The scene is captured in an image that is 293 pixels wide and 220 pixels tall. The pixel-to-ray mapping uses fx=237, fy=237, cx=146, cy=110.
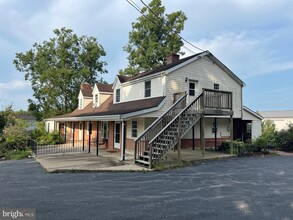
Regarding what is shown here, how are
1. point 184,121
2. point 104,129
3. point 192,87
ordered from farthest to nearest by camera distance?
point 104,129 < point 192,87 < point 184,121

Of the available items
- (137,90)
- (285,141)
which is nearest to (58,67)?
(137,90)

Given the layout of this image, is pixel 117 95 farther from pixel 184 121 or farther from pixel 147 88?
pixel 184 121

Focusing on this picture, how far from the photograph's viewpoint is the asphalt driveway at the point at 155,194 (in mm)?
5230

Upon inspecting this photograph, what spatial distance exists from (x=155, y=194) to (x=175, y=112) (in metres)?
8.05

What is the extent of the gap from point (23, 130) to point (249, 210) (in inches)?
722

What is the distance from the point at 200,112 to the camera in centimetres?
1330

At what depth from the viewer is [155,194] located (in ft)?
22.1

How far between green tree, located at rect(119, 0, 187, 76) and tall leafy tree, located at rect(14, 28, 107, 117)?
22.5 feet

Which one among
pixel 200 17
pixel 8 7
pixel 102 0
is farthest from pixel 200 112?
pixel 8 7

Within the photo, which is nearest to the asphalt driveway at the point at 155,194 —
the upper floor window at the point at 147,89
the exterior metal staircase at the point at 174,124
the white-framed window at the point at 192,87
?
the exterior metal staircase at the point at 174,124

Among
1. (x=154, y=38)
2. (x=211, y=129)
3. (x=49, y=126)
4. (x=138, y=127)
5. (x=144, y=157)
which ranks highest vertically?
(x=154, y=38)

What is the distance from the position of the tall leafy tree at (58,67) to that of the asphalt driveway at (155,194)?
85.6 ft

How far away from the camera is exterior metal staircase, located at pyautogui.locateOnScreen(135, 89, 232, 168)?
37.0ft

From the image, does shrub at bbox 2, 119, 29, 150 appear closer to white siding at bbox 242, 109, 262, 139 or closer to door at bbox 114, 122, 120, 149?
door at bbox 114, 122, 120, 149
